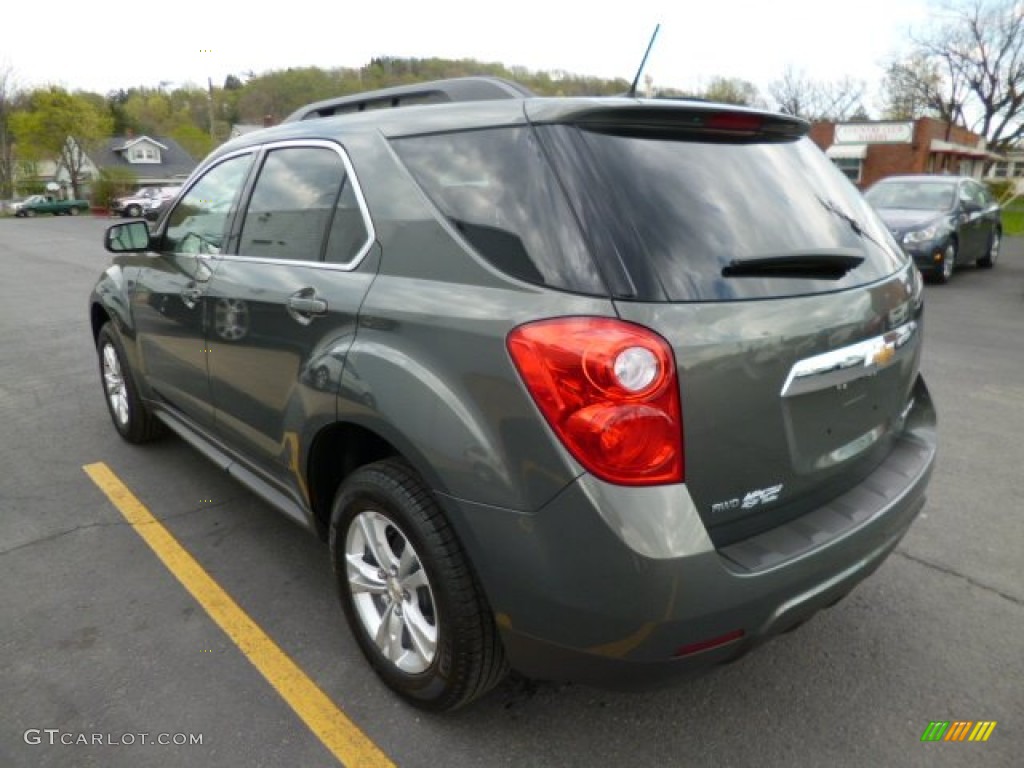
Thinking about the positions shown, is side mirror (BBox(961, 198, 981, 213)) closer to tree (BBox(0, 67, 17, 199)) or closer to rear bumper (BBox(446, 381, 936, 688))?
rear bumper (BBox(446, 381, 936, 688))

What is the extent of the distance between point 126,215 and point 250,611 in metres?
43.2

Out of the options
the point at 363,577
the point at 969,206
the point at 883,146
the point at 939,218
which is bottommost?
the point at 363,577

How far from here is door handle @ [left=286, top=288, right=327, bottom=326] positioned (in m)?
2.43

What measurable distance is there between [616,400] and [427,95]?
5.32 ft

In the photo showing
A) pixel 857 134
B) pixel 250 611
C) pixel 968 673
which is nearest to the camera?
pixel 968 673

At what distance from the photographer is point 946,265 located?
11.1m

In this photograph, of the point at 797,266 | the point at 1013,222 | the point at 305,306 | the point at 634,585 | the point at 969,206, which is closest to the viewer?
the point at 634,585

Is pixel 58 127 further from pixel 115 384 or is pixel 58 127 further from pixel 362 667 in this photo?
pixel 362 667

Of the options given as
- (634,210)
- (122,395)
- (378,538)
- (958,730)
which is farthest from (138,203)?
(958,730)

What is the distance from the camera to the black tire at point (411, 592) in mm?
2033

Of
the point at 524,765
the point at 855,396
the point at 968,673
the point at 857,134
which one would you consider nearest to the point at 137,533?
the point at 524,765

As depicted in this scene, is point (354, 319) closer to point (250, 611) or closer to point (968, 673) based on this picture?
point (250, 611)

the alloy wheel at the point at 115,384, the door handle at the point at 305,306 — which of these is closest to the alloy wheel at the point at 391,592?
the door handle at the point at 305,306

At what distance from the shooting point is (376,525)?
2324 mm
